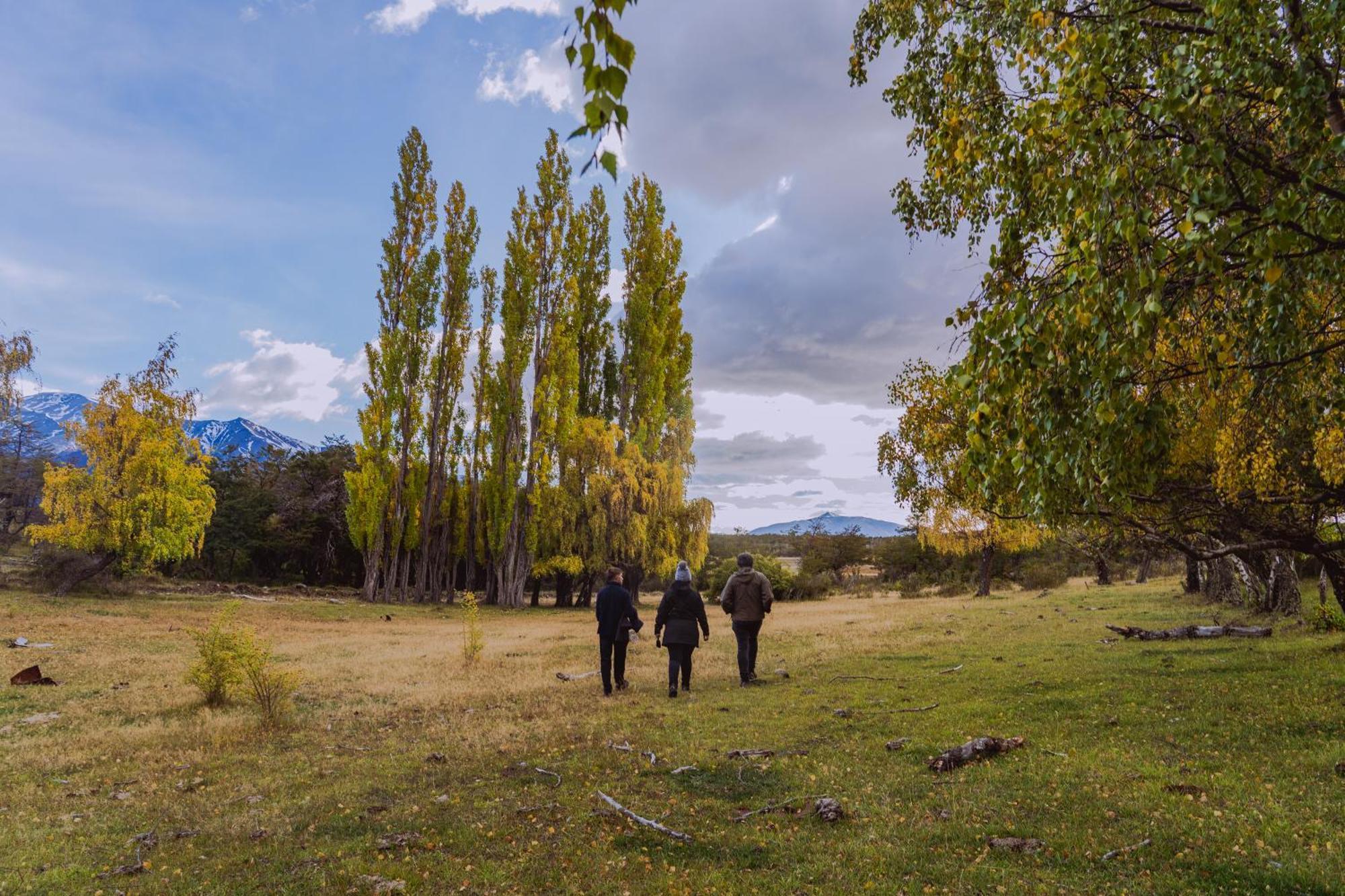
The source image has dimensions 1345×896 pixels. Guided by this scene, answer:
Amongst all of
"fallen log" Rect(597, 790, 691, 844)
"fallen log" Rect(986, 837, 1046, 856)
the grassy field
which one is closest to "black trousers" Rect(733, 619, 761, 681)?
the grassy field

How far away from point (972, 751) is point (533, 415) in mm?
32715

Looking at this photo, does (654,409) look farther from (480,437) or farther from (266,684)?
(266,684)

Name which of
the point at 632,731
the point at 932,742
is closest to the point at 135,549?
the point at 632,731

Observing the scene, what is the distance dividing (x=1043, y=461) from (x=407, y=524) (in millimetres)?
38574

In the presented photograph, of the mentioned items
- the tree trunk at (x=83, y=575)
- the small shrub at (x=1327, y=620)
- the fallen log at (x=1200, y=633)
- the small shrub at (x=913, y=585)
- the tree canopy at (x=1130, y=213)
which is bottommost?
the small shrub at (x=913, y=585)

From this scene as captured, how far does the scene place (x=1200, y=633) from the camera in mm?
15602

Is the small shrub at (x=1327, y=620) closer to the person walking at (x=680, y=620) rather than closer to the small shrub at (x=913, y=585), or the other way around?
the person walking at (x=680, y=620)

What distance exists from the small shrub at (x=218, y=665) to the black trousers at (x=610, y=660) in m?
5.60

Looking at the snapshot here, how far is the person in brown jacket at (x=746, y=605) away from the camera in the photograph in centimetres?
1262

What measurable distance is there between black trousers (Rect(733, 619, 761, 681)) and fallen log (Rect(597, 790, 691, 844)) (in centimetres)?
651

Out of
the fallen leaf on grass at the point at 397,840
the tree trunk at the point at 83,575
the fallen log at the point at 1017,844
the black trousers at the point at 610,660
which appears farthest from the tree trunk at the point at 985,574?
the tree trunk at the point at 83,575

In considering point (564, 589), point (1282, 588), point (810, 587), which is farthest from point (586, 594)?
point (1282, 588)

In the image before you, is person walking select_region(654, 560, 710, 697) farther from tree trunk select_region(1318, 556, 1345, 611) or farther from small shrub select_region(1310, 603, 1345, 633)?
small shrub select_region(1310, 603, 1345, 633)

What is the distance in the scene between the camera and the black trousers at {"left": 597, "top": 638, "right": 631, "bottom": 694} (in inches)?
482
